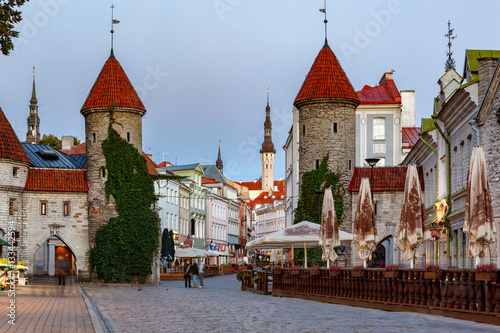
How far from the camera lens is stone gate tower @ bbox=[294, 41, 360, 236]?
150 feet

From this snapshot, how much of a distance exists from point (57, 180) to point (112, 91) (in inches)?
242

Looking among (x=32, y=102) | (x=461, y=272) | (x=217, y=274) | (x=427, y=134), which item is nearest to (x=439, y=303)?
(x=461, y=272)

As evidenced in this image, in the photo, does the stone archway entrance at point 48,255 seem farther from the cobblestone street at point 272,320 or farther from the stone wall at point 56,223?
the cobblestone street at point 272,320

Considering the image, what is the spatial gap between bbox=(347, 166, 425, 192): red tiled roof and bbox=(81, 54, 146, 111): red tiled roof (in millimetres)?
13186

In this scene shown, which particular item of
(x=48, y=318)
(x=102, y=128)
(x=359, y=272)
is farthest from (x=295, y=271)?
(x=102, y=128)

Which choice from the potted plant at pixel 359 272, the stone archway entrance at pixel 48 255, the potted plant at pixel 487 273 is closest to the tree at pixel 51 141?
the stone archway entrance at pixel 48 255

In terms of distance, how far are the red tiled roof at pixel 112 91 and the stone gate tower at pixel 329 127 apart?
9.76 metres

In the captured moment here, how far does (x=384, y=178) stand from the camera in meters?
45.8

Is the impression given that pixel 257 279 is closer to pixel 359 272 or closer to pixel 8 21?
pixel 359 272

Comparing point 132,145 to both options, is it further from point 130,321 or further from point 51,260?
point 130,321

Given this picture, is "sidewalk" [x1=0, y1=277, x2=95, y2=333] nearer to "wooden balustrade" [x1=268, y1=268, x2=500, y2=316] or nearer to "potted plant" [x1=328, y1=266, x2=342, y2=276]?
"wooden balustrade" [x1=268, y1=268, x2=500, y2=316]

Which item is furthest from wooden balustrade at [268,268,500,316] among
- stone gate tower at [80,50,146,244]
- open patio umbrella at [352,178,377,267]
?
stone gate tower at [80,50,146,244]

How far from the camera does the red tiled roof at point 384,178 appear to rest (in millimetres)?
45250

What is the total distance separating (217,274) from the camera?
255 feet
